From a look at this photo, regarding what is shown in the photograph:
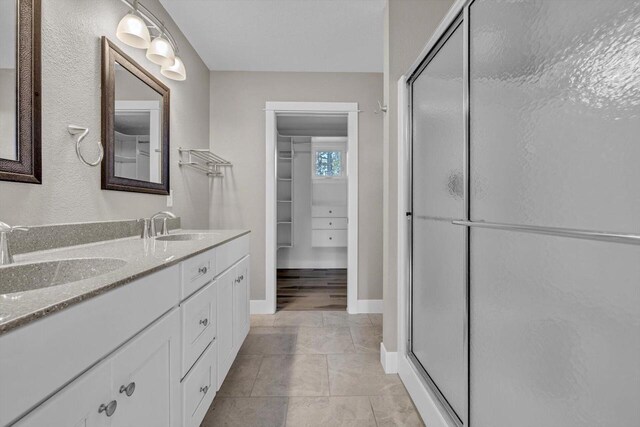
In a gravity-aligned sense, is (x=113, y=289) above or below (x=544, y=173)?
below

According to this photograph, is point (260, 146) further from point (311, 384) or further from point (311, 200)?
point (311, 384)

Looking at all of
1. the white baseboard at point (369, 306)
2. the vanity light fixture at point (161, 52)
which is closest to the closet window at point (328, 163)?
the white baseboard at point (369, 306)

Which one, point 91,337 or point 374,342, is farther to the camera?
point 374,342

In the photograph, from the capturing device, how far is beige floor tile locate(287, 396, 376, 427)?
140 centimetres

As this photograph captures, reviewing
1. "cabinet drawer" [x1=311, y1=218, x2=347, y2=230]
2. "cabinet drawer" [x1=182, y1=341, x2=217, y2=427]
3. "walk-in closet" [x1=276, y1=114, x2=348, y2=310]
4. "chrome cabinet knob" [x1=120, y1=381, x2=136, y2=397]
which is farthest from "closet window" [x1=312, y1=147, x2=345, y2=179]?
"chrome cabinet knob" [x1=120, y1=381, x2=136, y2=397]

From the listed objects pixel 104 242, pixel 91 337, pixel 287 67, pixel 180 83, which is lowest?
pixel 91 337

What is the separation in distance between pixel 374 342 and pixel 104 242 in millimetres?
1886

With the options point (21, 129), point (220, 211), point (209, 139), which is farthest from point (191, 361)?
point (209, 139)

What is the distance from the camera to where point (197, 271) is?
122 cm

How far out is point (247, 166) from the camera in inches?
113

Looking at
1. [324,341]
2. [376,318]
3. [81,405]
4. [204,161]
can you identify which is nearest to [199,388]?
[81,405]

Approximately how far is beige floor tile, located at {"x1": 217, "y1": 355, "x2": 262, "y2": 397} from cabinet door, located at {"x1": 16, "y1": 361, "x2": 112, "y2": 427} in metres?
1.04

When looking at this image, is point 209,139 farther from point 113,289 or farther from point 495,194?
point 495,194

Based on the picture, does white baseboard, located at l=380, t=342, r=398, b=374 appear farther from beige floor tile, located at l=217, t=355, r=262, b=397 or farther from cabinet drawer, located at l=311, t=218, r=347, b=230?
cabinet drawer, located at l=311, t=218, r=347, b=230
